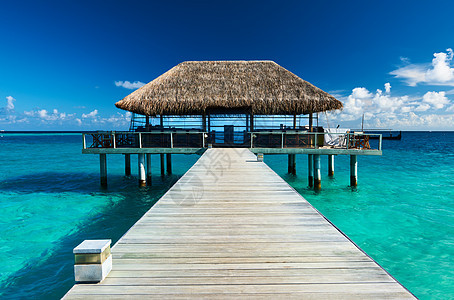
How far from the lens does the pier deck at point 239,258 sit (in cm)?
217

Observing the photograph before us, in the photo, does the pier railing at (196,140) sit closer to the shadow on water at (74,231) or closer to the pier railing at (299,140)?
the pier railing at (299,140)

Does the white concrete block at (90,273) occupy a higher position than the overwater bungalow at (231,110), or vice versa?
the overwater bungalow at (231,110)

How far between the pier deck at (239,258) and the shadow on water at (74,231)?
12.6 ft

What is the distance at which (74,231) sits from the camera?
8.60m

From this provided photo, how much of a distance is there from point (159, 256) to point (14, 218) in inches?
426

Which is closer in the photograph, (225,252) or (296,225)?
(225,252)

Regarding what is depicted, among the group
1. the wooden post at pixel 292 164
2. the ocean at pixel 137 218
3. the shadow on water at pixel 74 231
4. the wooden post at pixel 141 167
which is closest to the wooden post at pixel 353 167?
the ocean at pixel 137 218

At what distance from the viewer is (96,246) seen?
2285 millimetres

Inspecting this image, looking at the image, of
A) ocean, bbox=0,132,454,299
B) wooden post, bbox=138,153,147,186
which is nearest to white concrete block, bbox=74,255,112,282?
ocean, bbox=0,132,454,299

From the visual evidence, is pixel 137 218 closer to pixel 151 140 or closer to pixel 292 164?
pixel 151 140

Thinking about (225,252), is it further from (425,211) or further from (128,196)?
(425,211)

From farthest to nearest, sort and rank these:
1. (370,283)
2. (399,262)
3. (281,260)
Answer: (399,262), (281,260), (370,283)

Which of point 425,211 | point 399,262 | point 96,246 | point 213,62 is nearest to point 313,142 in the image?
point 425,211

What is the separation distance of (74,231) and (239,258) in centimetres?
832
